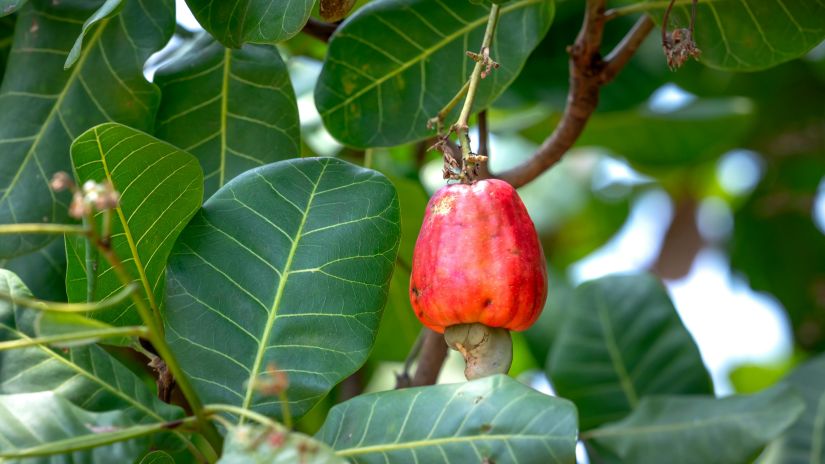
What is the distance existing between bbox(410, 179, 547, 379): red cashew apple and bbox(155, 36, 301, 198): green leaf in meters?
0.43

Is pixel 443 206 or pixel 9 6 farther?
pixel 9 6

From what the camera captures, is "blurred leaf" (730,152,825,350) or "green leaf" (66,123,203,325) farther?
"blurred leaf" (730,152,825,350)

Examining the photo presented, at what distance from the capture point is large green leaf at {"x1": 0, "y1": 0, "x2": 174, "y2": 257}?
1465 mm

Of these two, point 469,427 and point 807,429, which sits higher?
point 469,427

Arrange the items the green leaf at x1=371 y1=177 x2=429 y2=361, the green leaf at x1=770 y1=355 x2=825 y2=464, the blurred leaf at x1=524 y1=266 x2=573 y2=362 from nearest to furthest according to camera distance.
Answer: the green leaf at x1=770 y1=355 x2=825 y2=464, the green leaf at x1=371 y1=177 x2=429 y2=361, the blurred leaf at x1=524 y1=266 x2=573 y2=362

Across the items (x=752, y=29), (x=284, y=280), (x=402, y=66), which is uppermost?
(x=752, y=29)

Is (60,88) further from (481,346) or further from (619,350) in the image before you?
(619,350)

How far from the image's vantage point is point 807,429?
76.6 inches

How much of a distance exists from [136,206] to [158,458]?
296 mm

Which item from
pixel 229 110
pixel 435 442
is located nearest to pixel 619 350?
pixel 229 110

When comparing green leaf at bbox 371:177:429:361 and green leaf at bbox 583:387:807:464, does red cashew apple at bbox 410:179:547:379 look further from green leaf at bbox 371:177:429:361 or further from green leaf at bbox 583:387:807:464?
green leaf at bbox 371:177:429:361

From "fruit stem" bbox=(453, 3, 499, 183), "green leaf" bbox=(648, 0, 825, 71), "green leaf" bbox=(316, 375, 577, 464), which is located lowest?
"green leaf" bbox=(316, 375, 577, 464)

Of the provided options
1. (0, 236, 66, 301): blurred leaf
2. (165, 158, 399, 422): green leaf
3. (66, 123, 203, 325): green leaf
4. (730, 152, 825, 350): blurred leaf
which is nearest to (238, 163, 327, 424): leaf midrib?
(165, 158, 399, 422): green leaf

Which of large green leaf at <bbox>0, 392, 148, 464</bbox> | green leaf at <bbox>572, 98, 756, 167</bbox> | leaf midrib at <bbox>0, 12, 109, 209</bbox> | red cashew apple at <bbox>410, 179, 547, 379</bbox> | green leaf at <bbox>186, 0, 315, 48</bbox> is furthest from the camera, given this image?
green leaf at <bbox>572, 98, 756, 167</bbox>
